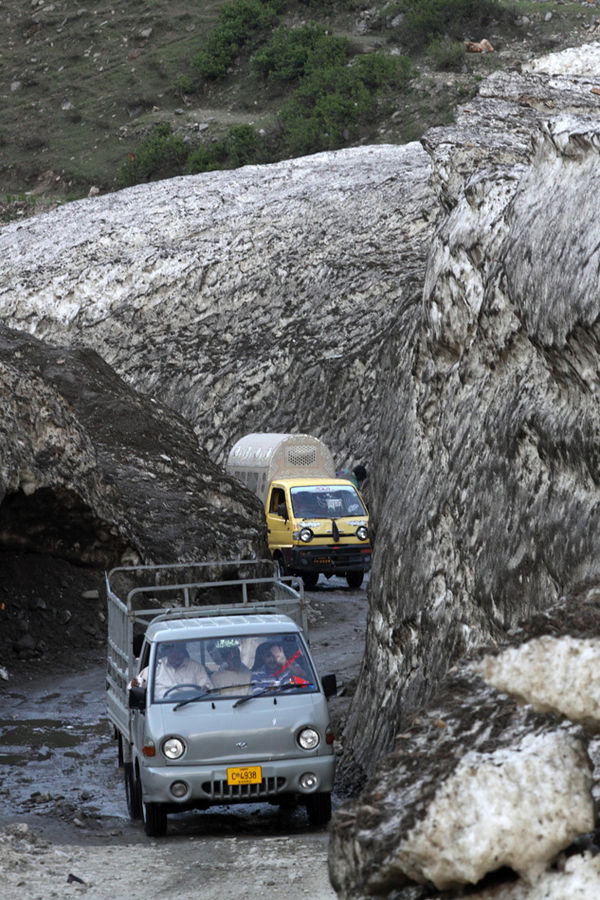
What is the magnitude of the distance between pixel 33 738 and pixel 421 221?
2915 centimetres

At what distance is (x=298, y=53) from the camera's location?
225ft

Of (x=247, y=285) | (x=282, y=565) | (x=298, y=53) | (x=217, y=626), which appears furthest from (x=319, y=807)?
(x=298, y=53)

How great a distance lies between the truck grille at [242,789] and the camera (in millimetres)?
10070

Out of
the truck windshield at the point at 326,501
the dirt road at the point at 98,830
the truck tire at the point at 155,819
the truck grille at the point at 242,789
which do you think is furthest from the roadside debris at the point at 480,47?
the truck tire at the point at 155,819

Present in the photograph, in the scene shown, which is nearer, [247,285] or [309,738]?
[309,738]

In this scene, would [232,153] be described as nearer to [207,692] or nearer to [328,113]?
[328,113]

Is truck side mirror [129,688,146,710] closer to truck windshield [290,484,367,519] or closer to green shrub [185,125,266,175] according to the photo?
truck windshield [290,484,367,519]

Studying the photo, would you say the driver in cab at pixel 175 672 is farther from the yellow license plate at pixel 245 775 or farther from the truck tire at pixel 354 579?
the truck tire at pixel 354 579

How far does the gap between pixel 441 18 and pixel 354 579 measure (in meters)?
52.0

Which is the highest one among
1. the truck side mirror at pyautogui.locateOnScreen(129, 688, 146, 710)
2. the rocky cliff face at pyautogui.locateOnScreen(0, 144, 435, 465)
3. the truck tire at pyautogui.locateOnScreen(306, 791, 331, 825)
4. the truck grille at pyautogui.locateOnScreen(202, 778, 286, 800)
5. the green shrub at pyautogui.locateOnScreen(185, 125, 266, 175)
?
the truck side mirror at pyautogui.locateOnScreen(129, 688, 146, 710)

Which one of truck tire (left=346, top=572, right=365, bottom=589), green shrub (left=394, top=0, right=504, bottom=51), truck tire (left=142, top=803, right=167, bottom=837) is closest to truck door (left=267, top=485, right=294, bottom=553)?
truck tire (left=346, top=572, right=365, bottom=589)

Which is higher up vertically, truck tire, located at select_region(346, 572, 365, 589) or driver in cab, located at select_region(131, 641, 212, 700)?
driver in cab, located at select_region(131, 641, 212, 700)

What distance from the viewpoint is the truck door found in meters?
24.9

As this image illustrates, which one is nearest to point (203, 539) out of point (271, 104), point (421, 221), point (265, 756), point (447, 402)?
point (447, 402)
